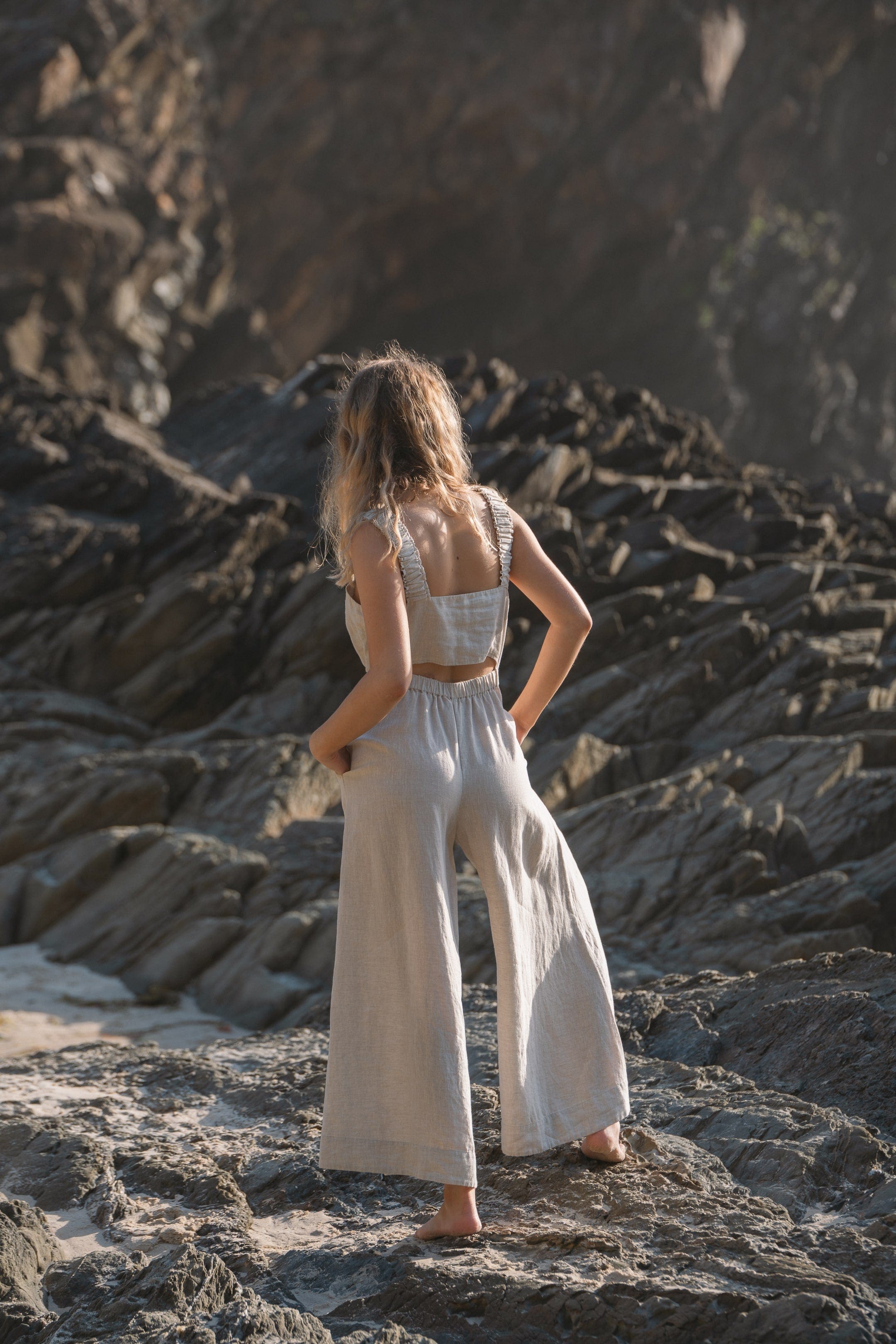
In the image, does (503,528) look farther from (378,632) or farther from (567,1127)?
(567,1127)

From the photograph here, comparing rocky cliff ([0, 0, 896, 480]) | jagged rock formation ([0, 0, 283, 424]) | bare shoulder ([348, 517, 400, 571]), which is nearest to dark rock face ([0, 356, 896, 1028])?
bare shoulder ([348, 517, 400, 571])

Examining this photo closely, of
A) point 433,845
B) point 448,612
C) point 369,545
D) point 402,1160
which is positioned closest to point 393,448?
point 369,545

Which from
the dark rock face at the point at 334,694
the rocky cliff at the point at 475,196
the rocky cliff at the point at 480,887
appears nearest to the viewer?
the rocky cliff at the point at 480,887

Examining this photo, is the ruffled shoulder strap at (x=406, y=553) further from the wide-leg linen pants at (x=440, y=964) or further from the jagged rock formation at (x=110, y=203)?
the jagged rock formation at (x=110, y=203)

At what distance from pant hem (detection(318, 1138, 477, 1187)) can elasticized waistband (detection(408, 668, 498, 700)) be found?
1084 millimetres

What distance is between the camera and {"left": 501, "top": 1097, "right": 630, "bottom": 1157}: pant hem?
273 cm

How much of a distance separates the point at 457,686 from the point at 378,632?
294 mm

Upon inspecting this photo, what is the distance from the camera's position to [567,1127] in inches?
111

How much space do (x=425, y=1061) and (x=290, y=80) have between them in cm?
3802

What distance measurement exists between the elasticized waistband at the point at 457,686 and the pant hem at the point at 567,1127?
3.52 ft

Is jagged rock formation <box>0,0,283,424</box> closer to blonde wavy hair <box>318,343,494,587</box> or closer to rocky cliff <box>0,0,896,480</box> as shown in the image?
rocky cliff <box>0,0,896,480</box>

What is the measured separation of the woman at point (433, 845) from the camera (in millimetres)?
2689

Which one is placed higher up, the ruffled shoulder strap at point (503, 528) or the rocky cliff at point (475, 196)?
the rocky cliff at point (475, 196)

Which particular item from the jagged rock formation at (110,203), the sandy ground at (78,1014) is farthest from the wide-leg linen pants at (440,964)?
the jagged rock formation at (110,203)
